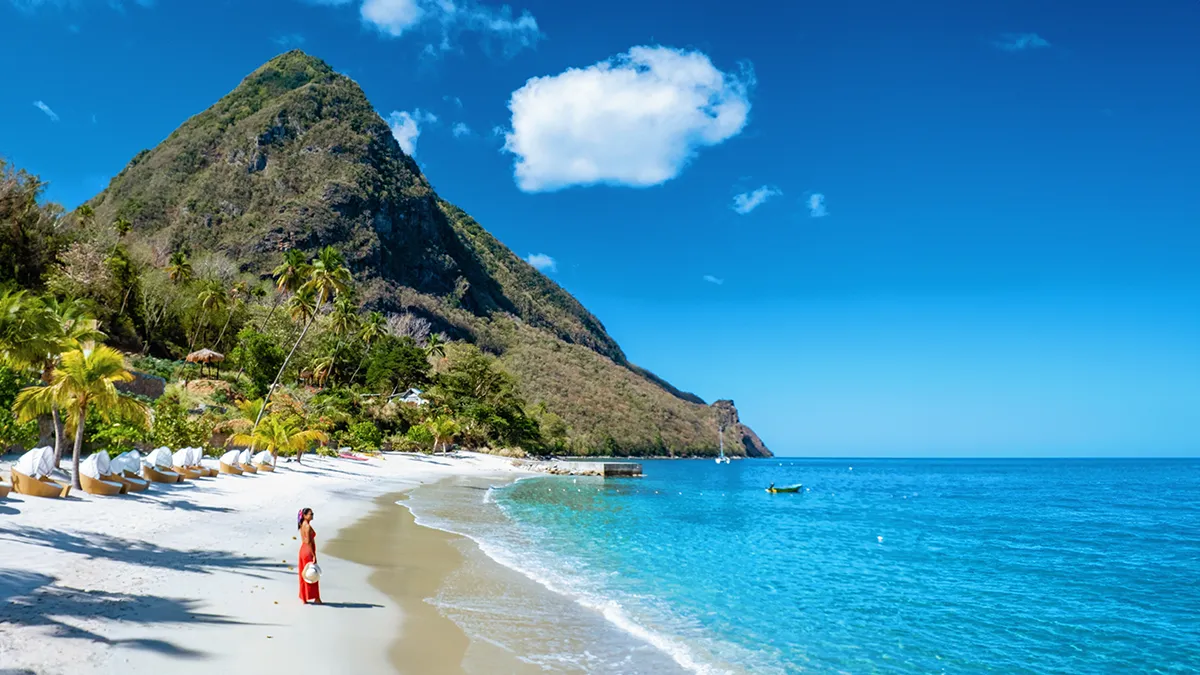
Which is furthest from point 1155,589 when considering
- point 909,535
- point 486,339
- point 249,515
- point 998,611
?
point 486,339

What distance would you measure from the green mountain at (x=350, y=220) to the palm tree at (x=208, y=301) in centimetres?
6086

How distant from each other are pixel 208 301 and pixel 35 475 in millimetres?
49190

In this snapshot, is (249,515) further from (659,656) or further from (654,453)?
(654,453)

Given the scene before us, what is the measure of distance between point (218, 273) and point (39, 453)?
67.6 meters

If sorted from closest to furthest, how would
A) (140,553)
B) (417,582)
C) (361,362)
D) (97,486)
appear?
(140,553)
(417,582)
(97,486)
(361,362)

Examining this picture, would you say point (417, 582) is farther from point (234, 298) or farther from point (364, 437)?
point (234, 298)

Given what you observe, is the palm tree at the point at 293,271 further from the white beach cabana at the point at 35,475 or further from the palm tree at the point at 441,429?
the white beach cabana at the point at 35,475

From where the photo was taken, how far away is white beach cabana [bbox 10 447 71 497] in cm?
1404

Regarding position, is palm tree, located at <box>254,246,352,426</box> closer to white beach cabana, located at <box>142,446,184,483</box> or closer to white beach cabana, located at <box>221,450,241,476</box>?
white beach cabana, located at <box>221,450,241,476</box>

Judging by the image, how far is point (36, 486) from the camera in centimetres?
1420

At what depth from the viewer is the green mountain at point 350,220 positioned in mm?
128875

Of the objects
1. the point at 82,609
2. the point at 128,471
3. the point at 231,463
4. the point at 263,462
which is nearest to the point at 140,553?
the point at 82,609

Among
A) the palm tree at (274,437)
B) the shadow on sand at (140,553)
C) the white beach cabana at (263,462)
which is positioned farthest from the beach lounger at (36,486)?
the palm tree at (274,437)

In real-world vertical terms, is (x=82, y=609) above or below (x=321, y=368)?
below
